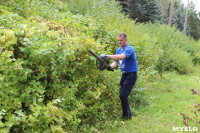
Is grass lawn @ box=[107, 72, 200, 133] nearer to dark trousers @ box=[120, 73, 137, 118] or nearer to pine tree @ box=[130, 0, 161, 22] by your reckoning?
dark trousers @ box=[120, 73, 137, 118]

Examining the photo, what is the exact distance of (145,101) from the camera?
643cm

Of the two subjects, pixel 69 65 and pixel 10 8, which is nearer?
pixel 69 65

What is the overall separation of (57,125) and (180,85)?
749 cm

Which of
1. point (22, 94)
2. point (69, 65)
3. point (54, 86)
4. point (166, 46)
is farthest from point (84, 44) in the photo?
point (166, 46)

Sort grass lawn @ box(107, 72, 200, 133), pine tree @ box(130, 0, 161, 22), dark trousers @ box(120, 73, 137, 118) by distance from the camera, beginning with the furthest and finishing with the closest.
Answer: pine tree @ box(130, 0, 161, 22), dark trousers @ box(120, 73, 137, 118), grass lawn @ box(107, 72, 200, 133)

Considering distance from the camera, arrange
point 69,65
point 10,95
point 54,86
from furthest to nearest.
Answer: point 69,65 → point 54,86 → point 10,95

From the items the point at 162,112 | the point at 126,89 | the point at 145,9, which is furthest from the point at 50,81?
the point at 145,9

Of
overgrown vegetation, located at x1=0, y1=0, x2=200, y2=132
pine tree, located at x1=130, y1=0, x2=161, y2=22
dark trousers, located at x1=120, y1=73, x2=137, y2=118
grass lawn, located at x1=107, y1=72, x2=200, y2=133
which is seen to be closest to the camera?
overgrown vegetation, located at x1=0, y1=0, x2=200, y2=132

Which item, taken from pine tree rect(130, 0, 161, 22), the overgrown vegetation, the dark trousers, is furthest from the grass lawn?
pine tree rect(130, 0, 161, 22)

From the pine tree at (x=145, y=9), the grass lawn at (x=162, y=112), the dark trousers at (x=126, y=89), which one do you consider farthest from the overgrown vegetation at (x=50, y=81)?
the pine tree at (x=145, y=9)

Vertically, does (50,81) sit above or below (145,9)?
above

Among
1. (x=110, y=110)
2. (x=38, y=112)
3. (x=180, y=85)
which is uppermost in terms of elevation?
(x=38, y=112)

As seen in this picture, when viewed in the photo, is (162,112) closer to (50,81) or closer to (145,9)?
(50,81)

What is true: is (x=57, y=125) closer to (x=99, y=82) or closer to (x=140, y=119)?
(x=99, y=82)
